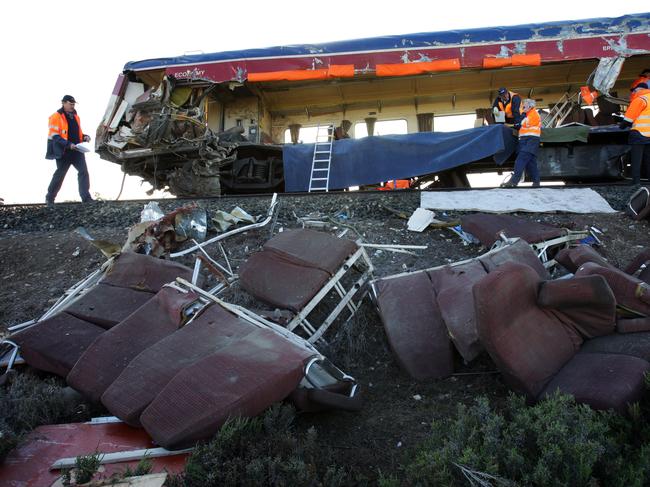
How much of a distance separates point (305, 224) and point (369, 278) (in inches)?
68.9

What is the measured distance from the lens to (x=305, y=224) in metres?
6.10

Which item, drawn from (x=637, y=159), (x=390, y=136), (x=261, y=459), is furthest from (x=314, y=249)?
(x=637, y=159)

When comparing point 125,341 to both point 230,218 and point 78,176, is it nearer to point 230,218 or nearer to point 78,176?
point 230,218

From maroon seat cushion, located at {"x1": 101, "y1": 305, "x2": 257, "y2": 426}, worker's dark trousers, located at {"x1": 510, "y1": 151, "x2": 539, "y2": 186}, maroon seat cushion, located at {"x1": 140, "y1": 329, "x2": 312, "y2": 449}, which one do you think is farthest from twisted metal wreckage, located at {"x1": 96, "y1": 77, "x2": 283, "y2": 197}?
maroon seat cushion, located at {"x1": 140, "y1": 329, "x2": 312, "y2": 449}

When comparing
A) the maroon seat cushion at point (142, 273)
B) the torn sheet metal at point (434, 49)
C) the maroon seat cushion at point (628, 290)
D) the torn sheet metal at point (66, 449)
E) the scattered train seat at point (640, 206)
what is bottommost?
the scattered train seat at point (640, 206)

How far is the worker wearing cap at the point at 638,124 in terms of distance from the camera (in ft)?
27.3

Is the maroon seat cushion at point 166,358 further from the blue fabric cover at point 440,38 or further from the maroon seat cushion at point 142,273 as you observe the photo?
the blue fabric cover at point 440,38

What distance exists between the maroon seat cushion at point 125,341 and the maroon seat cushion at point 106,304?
1.59 feet

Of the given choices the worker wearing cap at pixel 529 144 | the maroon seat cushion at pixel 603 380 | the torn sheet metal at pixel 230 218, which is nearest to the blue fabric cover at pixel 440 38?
the worker wearing cap at pixel 529 144

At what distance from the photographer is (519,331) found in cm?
309

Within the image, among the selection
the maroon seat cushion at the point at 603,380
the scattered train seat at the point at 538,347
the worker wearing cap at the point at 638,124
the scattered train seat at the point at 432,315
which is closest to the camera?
the maroon seat cushion at the point at 603,380

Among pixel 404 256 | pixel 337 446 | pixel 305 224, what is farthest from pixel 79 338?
pixel 404 256

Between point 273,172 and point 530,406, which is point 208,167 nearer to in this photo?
point 273,172

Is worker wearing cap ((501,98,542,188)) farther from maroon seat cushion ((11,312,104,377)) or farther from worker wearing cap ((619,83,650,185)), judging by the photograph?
maroon seat cushion ((11,312,104,377))
